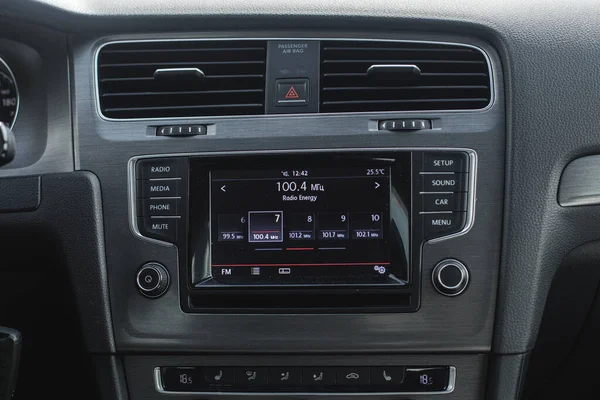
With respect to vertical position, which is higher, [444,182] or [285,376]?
[444,182]

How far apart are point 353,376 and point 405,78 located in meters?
0.74

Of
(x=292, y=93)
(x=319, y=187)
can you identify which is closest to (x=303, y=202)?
(x=319, y=187)

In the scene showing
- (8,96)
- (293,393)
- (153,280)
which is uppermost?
(8,96)

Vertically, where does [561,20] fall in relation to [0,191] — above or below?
above

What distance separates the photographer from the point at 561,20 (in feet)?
5.87

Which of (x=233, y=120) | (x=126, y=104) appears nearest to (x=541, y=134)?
(x=233, y=120)

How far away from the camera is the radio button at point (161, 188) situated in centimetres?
181

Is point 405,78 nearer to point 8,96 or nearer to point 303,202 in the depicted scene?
point 303,202

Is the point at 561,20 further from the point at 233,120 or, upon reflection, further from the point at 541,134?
the point at 233,120

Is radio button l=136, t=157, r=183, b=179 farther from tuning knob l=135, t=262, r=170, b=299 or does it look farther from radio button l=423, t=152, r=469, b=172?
radio button l=423, t=152, r=469, b=172

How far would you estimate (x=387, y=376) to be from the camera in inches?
72.2

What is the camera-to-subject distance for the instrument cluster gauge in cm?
195

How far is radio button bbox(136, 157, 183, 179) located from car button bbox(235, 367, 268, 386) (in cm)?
51

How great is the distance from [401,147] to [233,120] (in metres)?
0.41
